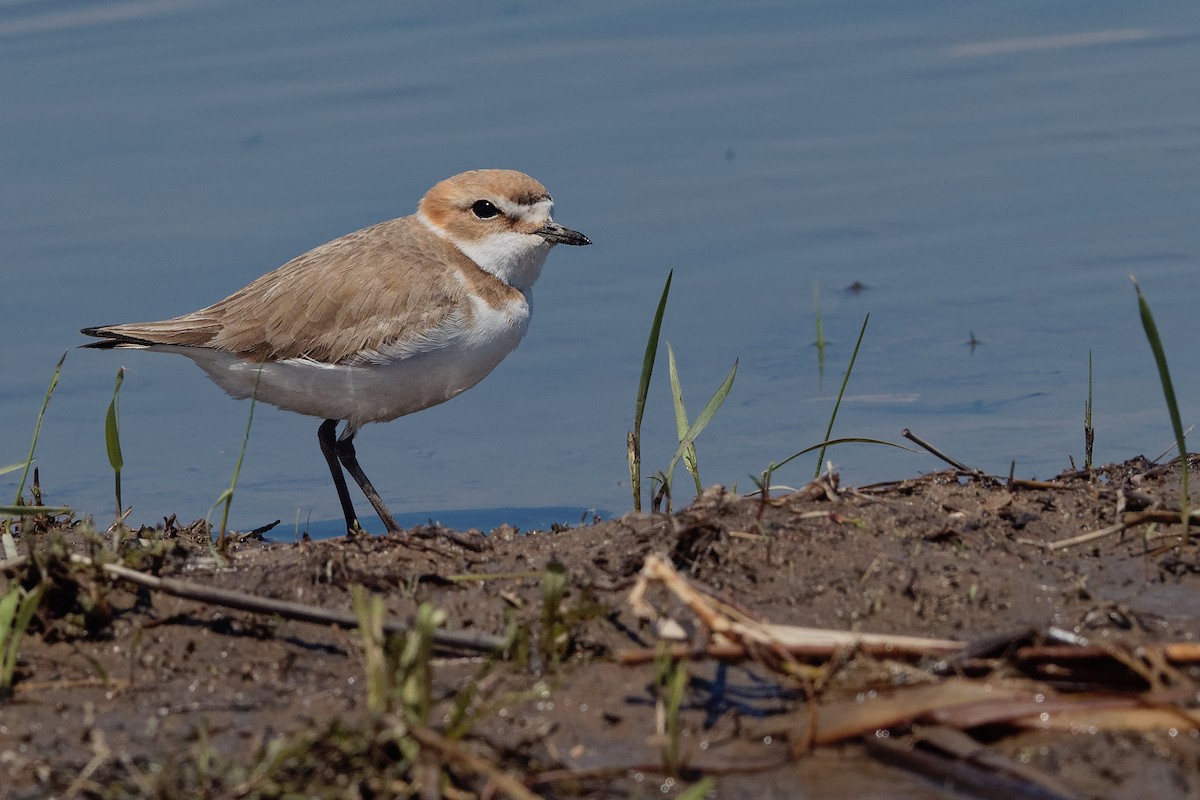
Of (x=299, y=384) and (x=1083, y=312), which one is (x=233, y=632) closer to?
(x=299, y=384)

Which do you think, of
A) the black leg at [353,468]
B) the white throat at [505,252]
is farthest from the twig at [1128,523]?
the white throat at [505,252]

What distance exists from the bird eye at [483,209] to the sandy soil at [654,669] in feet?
8.77

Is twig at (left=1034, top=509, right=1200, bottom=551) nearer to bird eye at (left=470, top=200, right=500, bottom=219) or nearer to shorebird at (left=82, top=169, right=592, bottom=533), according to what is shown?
shorebird at (left=82, top=169, right=592, bottom=533)

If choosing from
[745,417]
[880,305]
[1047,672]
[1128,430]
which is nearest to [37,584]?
[1047,672]

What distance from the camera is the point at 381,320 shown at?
6637 millimetres

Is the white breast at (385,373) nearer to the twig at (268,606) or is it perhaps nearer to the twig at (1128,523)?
the twig at (268,606)

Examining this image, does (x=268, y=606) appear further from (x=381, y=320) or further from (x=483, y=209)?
(x=483, y=209)

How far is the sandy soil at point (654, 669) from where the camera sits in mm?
3213

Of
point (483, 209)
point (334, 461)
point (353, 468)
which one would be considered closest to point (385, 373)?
point (353, 468)

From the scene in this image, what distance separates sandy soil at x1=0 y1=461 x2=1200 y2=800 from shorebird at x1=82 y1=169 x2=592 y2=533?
185 centimetres

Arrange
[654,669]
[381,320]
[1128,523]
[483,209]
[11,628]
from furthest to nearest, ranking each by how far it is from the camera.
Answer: [483,209] < [381,320] < [1128,523] < [11,628] < [654,669]

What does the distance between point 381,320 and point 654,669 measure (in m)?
3.31

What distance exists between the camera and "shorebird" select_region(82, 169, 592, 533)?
6.66 metres

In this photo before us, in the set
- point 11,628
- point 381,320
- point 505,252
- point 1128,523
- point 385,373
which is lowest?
point 11,628
